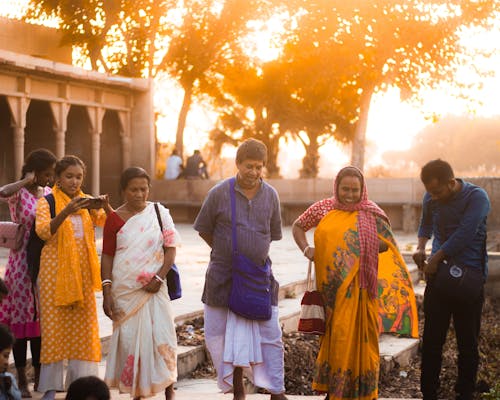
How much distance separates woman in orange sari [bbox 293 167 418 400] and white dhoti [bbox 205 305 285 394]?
0.86 ft

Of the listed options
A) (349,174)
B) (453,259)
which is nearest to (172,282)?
(349,174)

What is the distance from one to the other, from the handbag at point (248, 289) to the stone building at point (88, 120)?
52.1 feet

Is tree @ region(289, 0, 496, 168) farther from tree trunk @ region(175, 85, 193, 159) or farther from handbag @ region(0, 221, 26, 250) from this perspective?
handbag @ region(0, 221, 26, 250)

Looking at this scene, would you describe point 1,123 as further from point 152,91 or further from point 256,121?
point 256,121

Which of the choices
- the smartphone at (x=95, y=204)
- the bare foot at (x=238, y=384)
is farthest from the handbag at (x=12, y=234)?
the bare foot at (x=238, y=384)

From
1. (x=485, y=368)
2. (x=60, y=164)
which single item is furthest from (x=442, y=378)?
(x=60, y=164)

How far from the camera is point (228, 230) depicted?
5699 mm

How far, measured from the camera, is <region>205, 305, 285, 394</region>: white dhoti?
5.64 metres

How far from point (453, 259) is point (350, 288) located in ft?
2.35

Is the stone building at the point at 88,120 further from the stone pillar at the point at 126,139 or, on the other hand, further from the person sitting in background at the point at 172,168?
the person sitting in background at the point at 172,168

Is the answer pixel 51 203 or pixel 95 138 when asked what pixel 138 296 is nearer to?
pixel 51 203

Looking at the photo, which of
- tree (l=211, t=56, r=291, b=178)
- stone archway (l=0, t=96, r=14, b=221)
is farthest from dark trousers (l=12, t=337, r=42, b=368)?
tree (l=211, t=56, r=291, b=178)

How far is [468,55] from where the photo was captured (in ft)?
99.0

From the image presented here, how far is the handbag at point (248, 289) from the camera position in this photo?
5.60 m
